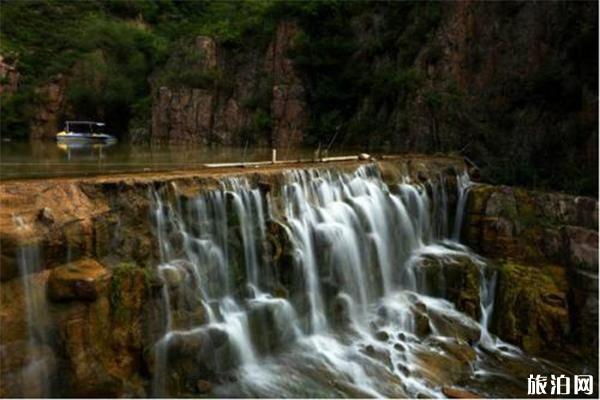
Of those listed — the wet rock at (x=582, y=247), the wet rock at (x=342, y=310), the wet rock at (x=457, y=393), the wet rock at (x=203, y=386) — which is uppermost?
the wet rock at (x=582, y=247)

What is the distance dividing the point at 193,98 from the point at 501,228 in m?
24.3

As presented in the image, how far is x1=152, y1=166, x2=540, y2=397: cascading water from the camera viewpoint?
28.6ft

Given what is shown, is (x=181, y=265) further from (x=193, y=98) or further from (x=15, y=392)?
(x=193, y=98)

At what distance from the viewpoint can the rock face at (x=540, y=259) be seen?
11453mm

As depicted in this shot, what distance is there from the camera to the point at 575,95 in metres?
16.8

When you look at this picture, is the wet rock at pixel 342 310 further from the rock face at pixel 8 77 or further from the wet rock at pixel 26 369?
the rock face at pixel 8 77

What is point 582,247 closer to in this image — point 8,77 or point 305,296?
point 305,296

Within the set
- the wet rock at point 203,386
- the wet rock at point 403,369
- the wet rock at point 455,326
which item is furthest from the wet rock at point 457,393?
the wet rock at point 203,386

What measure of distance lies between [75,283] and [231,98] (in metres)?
25.8

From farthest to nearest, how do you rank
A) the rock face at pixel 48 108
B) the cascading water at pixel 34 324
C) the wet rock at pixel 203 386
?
the rock face at pixel 48 108 < the wet rock at pixel 203 386 < the cascading water at pixel 34 324

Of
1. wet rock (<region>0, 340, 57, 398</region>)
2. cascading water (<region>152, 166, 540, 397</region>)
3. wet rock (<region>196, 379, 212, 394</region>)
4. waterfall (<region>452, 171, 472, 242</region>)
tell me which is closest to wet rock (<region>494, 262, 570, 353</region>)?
cascading water (<region>152, 166, 540, 397</region>)

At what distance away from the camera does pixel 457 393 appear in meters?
8.98

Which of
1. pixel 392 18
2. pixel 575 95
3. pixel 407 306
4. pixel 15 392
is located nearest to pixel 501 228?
pixel 407 306

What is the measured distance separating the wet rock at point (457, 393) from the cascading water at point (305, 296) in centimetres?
21
